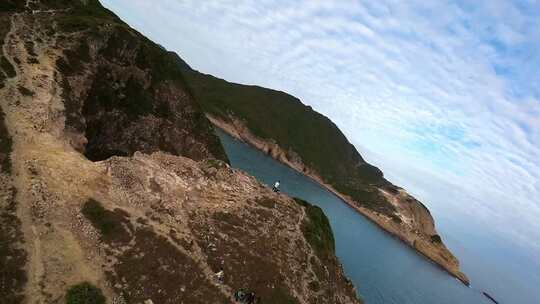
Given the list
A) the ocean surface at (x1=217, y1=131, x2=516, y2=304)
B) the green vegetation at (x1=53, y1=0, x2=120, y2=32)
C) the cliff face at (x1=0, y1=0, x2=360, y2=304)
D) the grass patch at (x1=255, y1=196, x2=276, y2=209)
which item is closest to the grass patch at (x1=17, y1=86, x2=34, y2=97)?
the cliff face at (x1=0, y1=0, x2=360, y2=304)

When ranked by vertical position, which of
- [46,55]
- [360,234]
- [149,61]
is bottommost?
[360,234]

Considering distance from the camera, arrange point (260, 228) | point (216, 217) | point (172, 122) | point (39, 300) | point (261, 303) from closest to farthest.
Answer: point (39, 300) → point (261, 303) → point (216, 217) → point (260, 228) → point (172, 122)

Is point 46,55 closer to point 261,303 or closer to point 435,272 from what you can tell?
point 261,303

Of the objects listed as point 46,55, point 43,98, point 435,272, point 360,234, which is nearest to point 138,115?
point 46,55

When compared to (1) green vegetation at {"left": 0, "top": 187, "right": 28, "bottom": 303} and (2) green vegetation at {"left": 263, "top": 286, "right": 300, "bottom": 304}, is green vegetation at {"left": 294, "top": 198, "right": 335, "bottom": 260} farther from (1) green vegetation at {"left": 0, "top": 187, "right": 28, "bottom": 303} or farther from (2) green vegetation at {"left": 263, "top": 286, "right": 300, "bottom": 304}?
(1) green vegetation at {"left": 0, "top": 187, "right": 28, "bottom": 303}

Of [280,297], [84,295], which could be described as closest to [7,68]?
[84,295]
